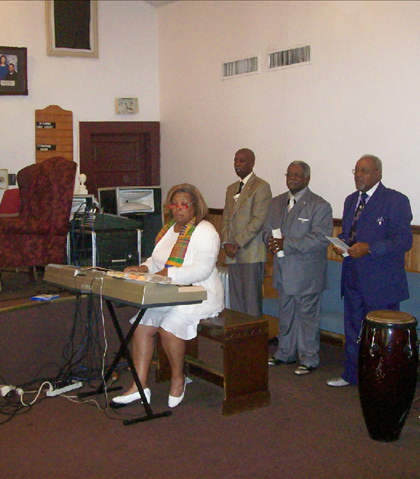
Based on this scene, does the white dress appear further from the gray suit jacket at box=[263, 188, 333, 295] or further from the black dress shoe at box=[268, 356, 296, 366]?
the black dress shoe at box=[268, 356, 296, 366]

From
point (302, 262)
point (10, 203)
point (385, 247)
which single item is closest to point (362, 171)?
point (385, 247)

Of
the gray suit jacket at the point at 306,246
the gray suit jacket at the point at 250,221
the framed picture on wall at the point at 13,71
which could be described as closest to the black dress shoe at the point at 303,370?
the gray suit jacket at the point at 306,246

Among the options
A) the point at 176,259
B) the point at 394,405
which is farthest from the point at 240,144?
the point at 394,405

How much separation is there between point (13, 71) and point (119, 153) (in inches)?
62.4

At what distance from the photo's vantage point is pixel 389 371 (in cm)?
324

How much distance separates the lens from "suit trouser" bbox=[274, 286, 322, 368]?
4543 mm

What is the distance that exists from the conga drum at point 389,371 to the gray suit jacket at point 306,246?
1.17 meters

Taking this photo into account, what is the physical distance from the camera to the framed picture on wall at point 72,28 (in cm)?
714

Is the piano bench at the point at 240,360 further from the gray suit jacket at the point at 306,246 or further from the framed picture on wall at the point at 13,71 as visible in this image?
the framed picture on wall at the point at 13,71

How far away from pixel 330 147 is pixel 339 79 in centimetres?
59

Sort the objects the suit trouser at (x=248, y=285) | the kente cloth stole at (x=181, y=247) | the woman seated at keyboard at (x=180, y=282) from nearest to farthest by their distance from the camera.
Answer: the woman seated at keyboard at (x=180, y=282), the kente cloth stole at (x=181, y=247), the suit trouser at (x=248, y=285)

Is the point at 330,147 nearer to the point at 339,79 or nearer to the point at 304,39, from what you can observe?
the point at 339,79

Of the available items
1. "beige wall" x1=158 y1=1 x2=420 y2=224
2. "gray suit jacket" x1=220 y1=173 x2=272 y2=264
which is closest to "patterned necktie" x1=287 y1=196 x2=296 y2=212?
"gray suit jacket" x1=220 y1=173 x2=272 y2=264

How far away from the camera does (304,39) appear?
578cm
